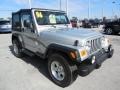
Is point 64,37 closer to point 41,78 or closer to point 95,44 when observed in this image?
point 95,44

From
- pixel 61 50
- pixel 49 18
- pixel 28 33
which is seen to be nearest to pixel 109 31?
pixel 49 18

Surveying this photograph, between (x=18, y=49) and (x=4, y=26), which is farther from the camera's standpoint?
(x=4, y=26)

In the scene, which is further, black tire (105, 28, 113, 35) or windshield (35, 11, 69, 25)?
black tire (105, 28, 113, 35)

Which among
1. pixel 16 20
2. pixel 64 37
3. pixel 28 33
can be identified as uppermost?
pixel 16 20

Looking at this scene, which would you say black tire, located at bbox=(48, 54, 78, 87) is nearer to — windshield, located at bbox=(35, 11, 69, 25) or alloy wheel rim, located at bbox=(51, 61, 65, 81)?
alloy wheel rim, located at bbox=(51, 61, 65, 81)

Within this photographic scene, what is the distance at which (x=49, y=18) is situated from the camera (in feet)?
18.4

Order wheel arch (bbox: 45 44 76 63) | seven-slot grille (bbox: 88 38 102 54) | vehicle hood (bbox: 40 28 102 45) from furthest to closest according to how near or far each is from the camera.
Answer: seven-slot grille (bbox: 88 38 102 54) → vehicle hood (bbox: 40 28 102 45) → wheel arch (bbox: 45 44 76 63)

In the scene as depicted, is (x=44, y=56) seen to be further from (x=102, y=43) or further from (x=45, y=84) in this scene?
(x=102, y=43)

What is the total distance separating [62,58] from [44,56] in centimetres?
100

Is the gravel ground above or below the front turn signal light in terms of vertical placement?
below

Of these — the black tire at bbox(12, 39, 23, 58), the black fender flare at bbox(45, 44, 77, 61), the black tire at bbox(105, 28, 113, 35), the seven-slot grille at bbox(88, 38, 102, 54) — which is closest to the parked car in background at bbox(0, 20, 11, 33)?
the black tire at bbox(105, 28, 113, 35)

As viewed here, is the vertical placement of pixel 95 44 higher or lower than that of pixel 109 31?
lower

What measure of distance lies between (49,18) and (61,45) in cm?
176

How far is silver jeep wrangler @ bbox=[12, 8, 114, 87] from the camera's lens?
3.94 meters
